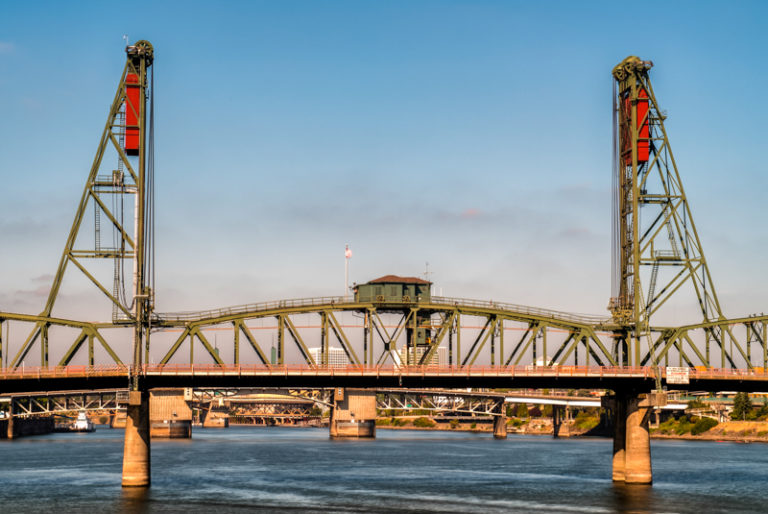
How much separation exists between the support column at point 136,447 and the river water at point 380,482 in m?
2.05

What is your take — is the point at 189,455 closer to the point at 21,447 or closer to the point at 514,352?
the point at 21,447

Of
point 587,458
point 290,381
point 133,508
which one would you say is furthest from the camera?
point 587,458

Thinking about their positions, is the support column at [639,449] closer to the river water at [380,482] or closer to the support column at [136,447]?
the river water at [380,482]

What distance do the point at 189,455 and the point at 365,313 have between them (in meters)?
66.6

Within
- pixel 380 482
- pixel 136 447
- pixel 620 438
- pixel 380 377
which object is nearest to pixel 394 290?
pixel 380 377

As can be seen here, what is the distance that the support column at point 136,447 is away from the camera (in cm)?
9788

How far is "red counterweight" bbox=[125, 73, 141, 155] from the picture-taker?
10438 centimetres

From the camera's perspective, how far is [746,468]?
131m

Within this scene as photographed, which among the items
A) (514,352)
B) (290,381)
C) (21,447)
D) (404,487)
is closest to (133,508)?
(290,381)

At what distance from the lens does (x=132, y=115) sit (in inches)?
4117

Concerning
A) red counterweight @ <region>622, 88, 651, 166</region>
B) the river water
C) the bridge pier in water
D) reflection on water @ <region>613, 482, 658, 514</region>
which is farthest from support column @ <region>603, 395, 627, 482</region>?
red counterweight @ <region>622, 88, 651, 166</region>

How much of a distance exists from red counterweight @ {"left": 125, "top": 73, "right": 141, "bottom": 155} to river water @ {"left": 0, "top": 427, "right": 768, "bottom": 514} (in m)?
37.0

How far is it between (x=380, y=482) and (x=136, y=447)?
28.2m

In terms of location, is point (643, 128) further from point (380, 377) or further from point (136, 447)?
point (136, 447)
